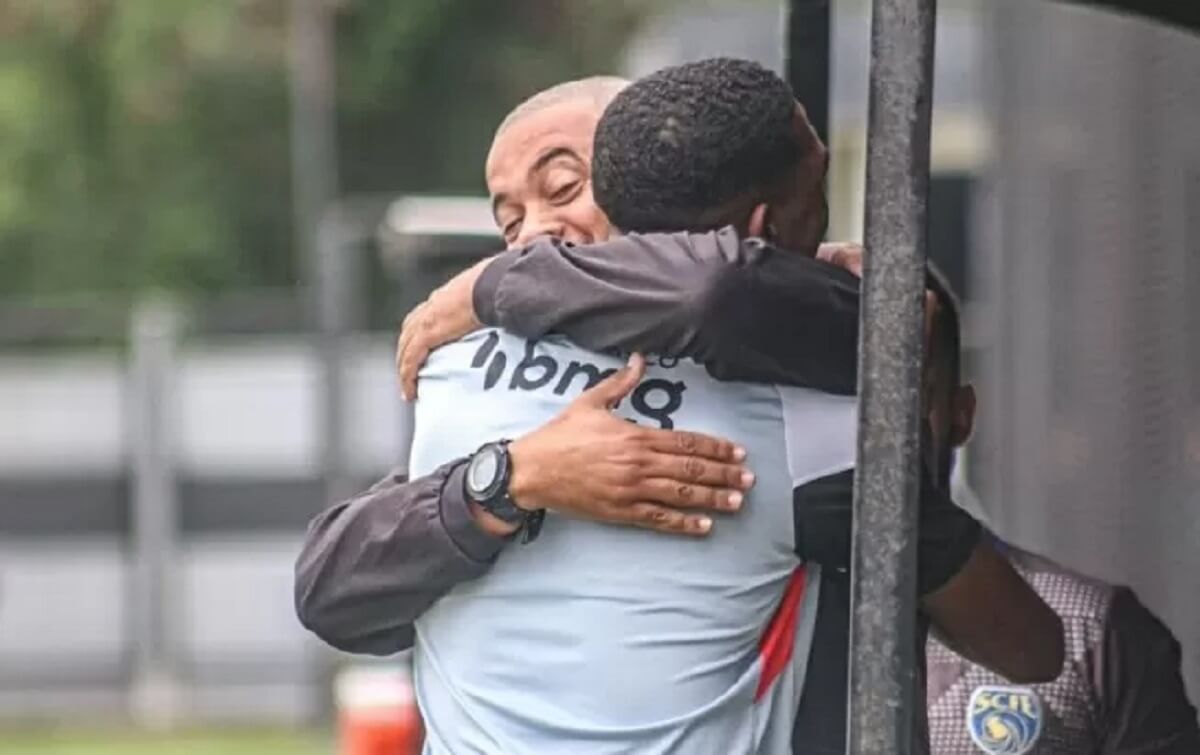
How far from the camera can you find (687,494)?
218 cm

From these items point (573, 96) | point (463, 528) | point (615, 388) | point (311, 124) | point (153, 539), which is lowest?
point (153, 539)

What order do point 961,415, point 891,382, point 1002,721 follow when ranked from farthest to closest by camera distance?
point 1002,721, point 961,415, point 891,382

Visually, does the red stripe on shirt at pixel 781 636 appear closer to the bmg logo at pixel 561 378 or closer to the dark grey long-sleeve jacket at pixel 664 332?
the dark grey long-sleeve jacket at pixel 664 332

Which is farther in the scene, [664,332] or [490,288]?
[490,288]

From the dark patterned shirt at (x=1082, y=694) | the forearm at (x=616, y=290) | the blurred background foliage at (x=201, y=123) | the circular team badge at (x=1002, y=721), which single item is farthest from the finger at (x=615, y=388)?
the blurred background foliage at (x=201, y=123)

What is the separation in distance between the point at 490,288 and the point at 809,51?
82 centimetres

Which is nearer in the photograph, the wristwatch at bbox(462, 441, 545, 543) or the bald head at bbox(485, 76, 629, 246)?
the wristwatch at bbox(462, 441, 545, 543)

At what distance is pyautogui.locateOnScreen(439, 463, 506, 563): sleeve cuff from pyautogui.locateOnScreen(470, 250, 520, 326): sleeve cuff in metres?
0.14

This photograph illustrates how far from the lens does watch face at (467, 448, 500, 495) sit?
7.23ft

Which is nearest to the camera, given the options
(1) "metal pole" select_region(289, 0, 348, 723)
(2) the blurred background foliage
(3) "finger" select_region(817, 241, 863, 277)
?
(3) "finger" select_region(817, 241, 863, 277)

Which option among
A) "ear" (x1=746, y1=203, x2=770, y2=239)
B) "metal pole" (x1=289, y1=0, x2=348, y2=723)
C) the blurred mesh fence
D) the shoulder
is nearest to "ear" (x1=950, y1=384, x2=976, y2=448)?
the shoulder

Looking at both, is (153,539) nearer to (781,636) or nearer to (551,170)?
(551,170)

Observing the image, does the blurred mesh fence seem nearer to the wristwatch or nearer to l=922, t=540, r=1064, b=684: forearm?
l=922, t=540, r=1064, b=684: forearm

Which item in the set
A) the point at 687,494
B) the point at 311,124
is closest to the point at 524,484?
the point at 687,494
